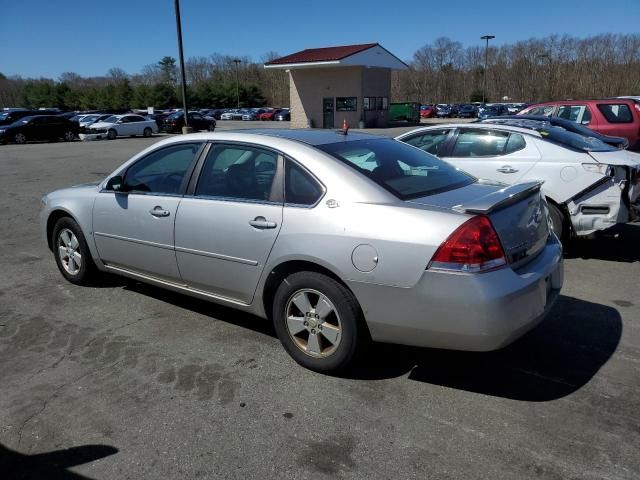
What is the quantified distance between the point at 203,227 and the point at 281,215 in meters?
0.73

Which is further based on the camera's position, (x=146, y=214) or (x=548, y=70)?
(x=548, y=70)

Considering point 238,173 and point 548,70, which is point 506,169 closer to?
point 238,173

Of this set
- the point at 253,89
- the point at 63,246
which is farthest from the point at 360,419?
the point at 253,89

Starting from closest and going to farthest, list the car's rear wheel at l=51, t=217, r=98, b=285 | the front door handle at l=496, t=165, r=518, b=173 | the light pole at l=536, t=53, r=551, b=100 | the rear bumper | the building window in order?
the rear bumper
the car's rear wheel at l=51, t=217, r=98, b=285
the front door handle at l=496, t=165, r=518, b=173
the building window
the light pole at l=536, t=53, r=551, b=100

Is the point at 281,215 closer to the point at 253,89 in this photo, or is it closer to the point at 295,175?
the point at 295,175

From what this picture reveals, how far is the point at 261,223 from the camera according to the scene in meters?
3.56

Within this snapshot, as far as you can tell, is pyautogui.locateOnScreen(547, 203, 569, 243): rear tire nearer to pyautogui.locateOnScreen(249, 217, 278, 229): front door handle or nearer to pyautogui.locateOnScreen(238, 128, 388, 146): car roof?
pyautogui.locateOnScreen(238, 128, 388, 146): car roof

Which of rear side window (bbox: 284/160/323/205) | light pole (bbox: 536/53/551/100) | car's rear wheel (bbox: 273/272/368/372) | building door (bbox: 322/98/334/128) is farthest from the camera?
light pole (bbox: 536/53/551/100)

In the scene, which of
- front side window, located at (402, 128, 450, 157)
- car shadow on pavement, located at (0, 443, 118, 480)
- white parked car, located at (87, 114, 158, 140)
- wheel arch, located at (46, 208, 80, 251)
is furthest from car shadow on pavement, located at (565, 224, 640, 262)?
white parked car, located at (87, 114, 158, 140)

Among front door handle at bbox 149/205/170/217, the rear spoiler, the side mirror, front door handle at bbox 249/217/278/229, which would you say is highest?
the rear spoiler

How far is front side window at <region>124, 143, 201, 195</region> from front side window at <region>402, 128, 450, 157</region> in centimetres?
371

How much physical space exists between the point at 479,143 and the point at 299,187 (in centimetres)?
398

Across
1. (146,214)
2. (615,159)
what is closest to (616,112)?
(615,159)

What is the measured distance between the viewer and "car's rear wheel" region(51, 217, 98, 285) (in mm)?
5047
